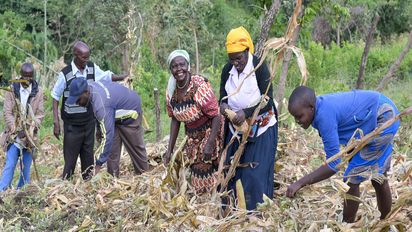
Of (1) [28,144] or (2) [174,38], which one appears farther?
(2) [174,38]

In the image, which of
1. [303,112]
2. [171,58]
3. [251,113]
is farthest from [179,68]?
[303,112]

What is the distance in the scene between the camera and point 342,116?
12.3 feet

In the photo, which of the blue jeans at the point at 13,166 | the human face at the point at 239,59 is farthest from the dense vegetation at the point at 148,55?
the human face at the point at 239,59

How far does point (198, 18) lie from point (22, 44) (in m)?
3.82

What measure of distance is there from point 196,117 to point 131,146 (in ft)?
4.00

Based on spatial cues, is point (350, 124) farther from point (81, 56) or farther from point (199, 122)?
point (81, 56)

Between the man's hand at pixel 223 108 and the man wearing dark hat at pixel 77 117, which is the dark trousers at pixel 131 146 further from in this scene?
the man's hand at pixel 223 108

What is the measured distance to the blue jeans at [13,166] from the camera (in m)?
6.17

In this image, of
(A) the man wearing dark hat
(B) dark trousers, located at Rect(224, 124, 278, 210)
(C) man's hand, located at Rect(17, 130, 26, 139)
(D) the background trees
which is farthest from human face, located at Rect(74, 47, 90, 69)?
(D) the background trees

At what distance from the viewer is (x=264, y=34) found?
5949mm

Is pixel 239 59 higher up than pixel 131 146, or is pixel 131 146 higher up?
pixel 239 59

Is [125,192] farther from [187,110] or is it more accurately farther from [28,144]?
[28,144]

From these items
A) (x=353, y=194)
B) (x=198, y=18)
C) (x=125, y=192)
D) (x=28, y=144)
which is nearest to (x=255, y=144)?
(x=353, y=194)

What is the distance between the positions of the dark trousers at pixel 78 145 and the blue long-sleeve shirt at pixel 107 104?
1.61 ft
